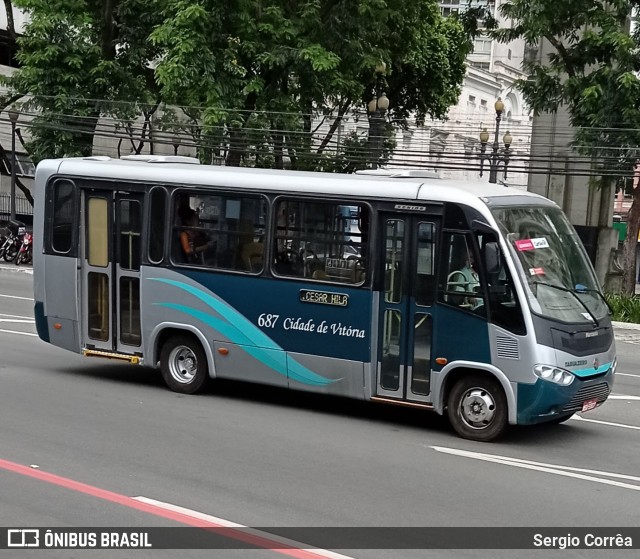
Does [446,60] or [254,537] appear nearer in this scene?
[254,537]

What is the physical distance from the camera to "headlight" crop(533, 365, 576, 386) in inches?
410

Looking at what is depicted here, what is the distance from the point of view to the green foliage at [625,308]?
2386 cm

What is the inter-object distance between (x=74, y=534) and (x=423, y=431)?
4981mm

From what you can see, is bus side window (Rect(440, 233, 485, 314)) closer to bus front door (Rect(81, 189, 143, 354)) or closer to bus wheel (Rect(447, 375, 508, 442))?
bus wheel (Rect(447, 375, 508, 442))

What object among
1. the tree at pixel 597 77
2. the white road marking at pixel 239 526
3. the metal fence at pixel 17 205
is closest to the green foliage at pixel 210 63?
the tree at pixel 597 77

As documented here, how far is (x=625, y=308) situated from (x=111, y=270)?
14.3m

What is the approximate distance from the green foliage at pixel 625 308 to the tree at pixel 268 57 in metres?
8.60

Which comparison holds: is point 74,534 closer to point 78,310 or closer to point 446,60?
point 78,310

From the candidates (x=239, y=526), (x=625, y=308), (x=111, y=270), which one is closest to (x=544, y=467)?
(x=239, y=526)

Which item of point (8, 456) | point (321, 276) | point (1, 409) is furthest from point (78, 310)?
point (8, 456)

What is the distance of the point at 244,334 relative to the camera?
40.9 ft

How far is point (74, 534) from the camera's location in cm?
716

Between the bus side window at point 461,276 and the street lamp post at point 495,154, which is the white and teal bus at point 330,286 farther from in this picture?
the street lamp post at point 495,154

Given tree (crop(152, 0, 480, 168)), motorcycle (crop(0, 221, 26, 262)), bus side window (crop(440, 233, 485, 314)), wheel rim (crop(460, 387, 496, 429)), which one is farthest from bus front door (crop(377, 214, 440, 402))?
motorcycle (crop(0, 221, 26, 262))
